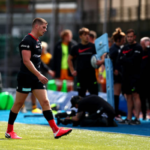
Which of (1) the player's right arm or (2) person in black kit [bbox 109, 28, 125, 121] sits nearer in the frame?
(1) the player's right arm

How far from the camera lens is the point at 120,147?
6.19m

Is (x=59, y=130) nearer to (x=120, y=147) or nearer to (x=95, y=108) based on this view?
(x=120, y=147)

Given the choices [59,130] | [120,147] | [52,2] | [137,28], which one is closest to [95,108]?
[59,130]

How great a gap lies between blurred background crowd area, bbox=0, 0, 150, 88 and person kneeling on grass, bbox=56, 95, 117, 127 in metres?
5.61

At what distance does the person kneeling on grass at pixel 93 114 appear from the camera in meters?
9.37

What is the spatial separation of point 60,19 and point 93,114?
8.81 meters

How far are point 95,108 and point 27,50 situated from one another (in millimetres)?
2975

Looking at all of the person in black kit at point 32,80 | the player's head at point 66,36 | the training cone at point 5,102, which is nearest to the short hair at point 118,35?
the player's head at point 66,36

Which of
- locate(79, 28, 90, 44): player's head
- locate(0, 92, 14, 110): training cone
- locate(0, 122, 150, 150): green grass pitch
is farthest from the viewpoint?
locate(0, 92, 14, 110): training cone

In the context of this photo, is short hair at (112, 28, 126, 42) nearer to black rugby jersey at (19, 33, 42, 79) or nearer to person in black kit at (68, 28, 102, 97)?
person in black kit at (68, 28, 102, 97)

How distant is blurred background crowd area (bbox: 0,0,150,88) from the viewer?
15.4 m

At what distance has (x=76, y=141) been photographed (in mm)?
6781

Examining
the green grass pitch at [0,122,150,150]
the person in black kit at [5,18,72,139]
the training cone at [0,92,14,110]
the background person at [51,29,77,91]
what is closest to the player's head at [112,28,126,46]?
the background person at [51,29,77,91]

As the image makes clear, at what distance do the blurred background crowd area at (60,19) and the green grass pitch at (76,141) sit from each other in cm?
747
